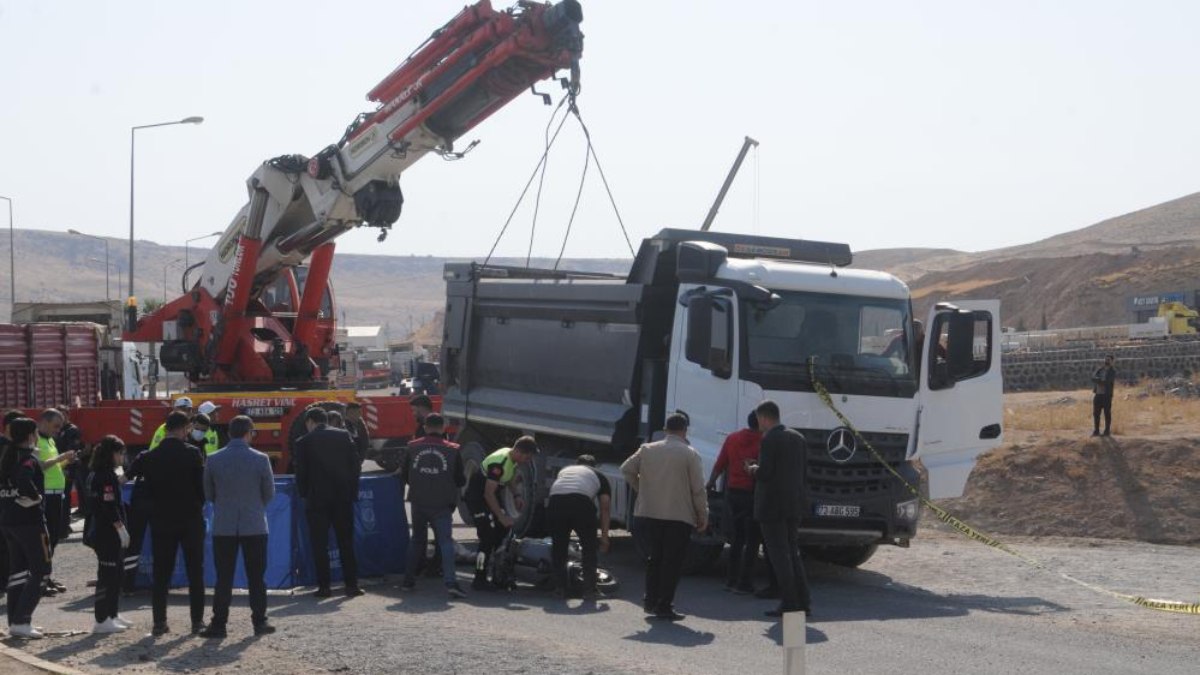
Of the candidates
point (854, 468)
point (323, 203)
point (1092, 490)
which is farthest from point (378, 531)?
point (1092, 490)

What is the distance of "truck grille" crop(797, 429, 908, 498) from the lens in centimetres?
1380

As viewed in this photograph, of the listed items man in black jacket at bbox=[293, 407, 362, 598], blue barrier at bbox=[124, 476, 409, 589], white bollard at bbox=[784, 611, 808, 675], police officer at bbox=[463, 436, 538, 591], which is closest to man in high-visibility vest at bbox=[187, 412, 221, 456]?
blue barrier at bbox=[124, 476, 409, 589]

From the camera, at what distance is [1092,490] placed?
70.1 ft

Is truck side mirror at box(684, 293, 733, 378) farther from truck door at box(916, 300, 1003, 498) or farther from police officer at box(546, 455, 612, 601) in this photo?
truck door at box(916, 300, 1003, 498)

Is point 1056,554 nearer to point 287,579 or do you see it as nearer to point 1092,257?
point 287,579

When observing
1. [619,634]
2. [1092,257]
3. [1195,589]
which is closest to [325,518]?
[619,634]

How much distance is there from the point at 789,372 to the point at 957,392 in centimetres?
190

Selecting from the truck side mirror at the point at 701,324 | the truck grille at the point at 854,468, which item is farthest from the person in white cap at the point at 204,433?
the truck grille at the point at 854,468

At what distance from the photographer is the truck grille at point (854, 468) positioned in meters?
13.8

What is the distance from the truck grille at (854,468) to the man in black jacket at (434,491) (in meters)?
3.21

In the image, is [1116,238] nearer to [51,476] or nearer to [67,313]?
[67,313]

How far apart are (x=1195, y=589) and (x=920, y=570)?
268 centimetres

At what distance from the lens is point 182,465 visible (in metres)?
11.1

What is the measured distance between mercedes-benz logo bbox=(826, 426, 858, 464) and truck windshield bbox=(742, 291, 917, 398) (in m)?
0.38
